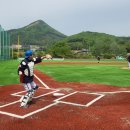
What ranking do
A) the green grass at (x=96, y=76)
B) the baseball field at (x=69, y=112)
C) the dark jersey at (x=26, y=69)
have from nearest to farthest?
the baseball field at (x=69, y=112), the dark jersey at (x=26, y=69), the green grass at (x=96, y=76)

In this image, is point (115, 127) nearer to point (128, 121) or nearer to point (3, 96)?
point (128, 121)

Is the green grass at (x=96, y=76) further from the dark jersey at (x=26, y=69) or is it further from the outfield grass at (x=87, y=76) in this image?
the dark jersey at (x=26, y=69)

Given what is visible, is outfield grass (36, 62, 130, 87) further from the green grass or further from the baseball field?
the baseball field

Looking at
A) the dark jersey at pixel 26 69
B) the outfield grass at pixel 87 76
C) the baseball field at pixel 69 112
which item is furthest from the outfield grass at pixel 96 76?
the dark jersey at pixel 26 69

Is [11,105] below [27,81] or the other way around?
below

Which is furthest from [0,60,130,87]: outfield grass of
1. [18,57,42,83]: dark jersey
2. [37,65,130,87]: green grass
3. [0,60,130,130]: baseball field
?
[18,57,42,83]: dark jersey

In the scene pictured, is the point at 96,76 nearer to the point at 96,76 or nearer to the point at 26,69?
the point at 96,76

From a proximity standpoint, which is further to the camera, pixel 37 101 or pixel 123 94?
pixel 123 94

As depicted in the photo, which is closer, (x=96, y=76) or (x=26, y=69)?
(x=26, y=69)

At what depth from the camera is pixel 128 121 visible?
24.2 ft

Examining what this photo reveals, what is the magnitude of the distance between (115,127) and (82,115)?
4.74 feet

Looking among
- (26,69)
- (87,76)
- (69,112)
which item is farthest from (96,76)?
(69,112)

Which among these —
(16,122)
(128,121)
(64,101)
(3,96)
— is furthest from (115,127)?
(3,96)

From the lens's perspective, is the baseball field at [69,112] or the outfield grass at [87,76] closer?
the baseball field at [69,112]
